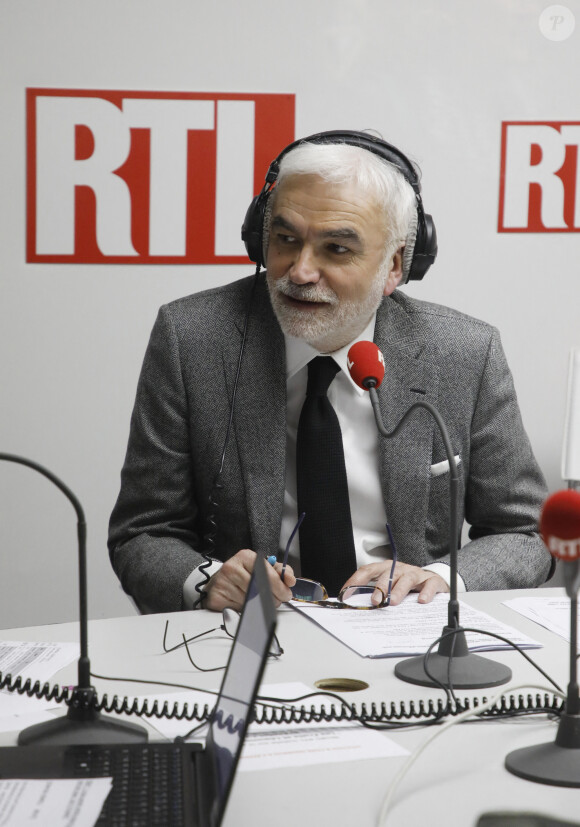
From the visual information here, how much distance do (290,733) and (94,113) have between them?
1.89 meters

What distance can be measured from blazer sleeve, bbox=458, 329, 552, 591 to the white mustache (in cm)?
36

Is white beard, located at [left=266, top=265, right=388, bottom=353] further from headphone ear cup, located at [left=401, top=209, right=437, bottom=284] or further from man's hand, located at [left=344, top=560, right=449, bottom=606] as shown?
man's hand, located at [left=344, top=560, right=449, bottom=606]

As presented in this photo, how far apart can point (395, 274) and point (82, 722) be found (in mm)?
1169

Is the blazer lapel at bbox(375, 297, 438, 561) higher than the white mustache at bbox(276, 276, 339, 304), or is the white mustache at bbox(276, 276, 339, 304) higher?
the white mustache at bbox(276, 276, 339, 304)

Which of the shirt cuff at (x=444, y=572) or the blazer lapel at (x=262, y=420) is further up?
the blazer lapel at (x=262, y=420)

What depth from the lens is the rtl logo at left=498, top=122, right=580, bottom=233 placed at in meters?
2.56

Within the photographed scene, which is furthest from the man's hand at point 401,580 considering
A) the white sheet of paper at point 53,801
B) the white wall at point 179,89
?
the white wall at point 179,89

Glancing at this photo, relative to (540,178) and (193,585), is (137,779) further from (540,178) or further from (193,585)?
(540,178)

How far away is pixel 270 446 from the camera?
1.71 m

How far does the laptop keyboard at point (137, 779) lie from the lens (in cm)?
74

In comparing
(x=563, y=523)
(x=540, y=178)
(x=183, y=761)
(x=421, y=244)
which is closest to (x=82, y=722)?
(x=183, y=761)

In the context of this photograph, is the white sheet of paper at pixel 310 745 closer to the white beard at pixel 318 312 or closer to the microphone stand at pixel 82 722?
the microphone stand at pixel 82 722

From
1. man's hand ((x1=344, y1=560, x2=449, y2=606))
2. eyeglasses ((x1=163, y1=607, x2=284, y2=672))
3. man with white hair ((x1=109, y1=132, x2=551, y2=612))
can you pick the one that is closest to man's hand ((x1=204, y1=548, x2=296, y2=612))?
eyeglasses ((x1=163, y1=607, x2=284, y2=672))

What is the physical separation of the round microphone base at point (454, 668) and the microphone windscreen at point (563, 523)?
0.36 metres
